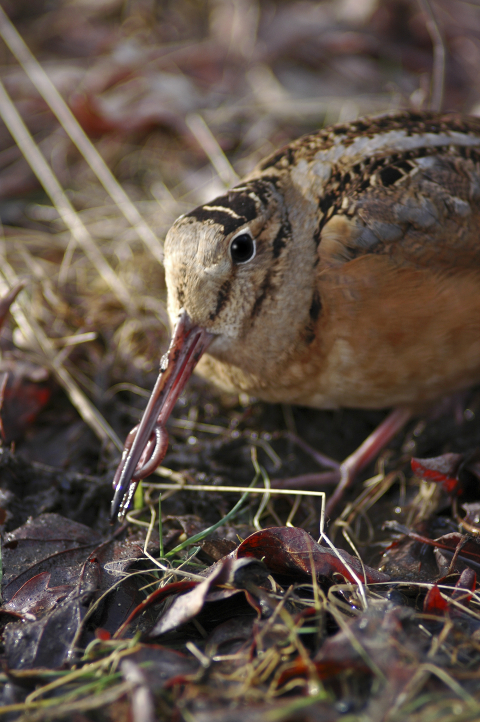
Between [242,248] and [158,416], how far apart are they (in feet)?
2.37

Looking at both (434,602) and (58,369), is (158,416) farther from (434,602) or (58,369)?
(434,602)

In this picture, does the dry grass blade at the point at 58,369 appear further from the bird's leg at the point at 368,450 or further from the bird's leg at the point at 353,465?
the bird's leg at the point at 368,450

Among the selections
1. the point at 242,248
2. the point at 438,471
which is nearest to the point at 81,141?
the point at 242,248

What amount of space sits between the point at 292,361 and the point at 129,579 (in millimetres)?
1059

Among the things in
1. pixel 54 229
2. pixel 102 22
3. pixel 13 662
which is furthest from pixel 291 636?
pixel 102 22

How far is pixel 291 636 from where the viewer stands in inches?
62.7

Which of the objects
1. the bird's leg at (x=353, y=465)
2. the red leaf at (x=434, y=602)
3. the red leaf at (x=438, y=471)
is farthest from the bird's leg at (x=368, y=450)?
the red leaf at (x=434, y=602)

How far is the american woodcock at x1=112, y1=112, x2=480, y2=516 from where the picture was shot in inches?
88.7

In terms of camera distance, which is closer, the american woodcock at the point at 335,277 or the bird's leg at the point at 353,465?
the american woodcock at the point at 335,277

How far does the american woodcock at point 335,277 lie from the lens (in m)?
2.25

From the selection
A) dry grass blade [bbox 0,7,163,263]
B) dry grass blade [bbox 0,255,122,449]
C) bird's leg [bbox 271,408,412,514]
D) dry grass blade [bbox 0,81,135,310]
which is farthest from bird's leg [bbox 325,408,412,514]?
dry grass blade [bbox 0,7,163,263]

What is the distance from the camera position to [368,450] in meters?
2.67

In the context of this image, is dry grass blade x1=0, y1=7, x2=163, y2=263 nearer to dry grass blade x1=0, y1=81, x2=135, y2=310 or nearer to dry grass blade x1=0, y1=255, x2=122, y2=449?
dry grass blade x1=0, y1=81, x2=135, y2=310

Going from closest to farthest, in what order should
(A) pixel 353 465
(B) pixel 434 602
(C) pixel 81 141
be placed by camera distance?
(B) pixel 434 602 → (A) pixel 353 465 → (C) pixel 81 141
